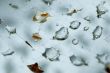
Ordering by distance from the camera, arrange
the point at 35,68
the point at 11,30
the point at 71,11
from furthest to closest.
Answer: the point at 71,11 → the point at 11,30 → the point at 35,68

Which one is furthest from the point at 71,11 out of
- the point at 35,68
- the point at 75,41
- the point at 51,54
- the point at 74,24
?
the point at 35,68

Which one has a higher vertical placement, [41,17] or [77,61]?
[41,17]

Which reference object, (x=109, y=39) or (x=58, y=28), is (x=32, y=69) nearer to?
(x=58, y=28)

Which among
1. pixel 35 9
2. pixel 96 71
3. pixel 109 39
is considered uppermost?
pixel 35 9

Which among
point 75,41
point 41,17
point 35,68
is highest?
point 41,17

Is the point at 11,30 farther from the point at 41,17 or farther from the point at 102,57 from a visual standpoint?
the point at 102,57

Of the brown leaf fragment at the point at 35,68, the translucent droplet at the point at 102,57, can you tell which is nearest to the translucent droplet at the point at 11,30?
the brown leaf fragment at the point at 35,68

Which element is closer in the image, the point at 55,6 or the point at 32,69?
the point at 32,69

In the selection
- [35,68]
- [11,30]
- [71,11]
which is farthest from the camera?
[71,11]

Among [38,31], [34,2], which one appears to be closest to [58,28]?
[38,31]
